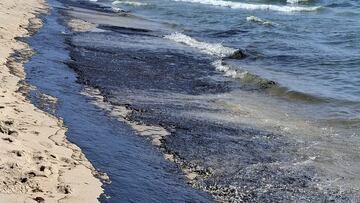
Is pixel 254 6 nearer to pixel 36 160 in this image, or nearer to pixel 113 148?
pixel 113 148

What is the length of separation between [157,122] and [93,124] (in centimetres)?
118

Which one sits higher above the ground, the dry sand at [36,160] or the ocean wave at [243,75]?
the dry sand at [36,160]

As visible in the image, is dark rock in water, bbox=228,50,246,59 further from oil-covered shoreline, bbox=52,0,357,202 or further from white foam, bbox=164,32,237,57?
oil-covered shoreline, bbox=52,0,357,202

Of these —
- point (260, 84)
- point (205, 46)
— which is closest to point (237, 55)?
point (205, 46)

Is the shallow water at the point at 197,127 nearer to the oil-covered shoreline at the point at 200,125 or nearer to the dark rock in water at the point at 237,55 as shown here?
the oil-covered shoreline at the point at 200,125

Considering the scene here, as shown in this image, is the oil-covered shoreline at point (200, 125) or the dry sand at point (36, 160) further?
the oil-covered shoreline at point (200, 125)

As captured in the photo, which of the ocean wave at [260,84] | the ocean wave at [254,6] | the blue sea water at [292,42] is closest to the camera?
the ocean wave at [260,84]

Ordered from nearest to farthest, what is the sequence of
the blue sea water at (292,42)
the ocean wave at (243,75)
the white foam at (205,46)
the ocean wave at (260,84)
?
the ocean wave at (260,84) < the blue sea water at (292,42) < the ocean wave at (243,75) < the white foam at (205,46)

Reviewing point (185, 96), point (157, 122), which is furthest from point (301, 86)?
point (157, 122)

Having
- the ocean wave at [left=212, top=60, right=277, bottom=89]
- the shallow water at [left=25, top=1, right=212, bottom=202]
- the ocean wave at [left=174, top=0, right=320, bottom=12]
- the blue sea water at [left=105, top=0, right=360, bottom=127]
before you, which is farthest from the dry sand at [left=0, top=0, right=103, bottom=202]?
the ocean wave at [left=174, top=0, right=320, bottom=12]

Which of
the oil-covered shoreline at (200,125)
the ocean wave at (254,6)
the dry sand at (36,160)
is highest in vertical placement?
the ocean wave at (254,6)

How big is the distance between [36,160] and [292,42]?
15.2 meters

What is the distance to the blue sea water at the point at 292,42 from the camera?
12.9 m

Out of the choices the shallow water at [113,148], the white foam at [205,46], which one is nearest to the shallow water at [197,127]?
the shallow water at [113,148]
